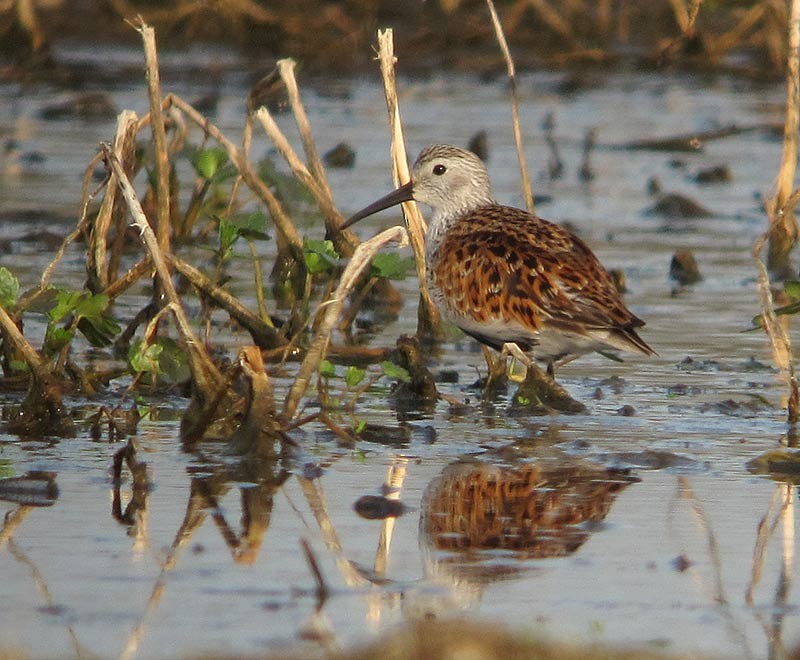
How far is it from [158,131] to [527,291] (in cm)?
161

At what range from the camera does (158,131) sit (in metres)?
7.37

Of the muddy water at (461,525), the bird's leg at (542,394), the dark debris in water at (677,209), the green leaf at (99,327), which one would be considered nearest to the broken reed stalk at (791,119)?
the muddy water at (461,525)

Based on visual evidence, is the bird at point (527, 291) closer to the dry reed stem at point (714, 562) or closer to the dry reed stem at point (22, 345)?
the dry reed stem at point (714, 562)

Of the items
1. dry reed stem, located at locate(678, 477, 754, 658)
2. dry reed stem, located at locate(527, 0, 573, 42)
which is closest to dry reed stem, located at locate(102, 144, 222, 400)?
dry reed stem, located at locate(678, 477, 754, 658)

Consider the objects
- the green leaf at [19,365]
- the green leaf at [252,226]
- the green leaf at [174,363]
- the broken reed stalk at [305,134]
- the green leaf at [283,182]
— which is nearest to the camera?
the green leaf at [19,365]

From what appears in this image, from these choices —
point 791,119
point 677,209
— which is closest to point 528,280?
point 791,119

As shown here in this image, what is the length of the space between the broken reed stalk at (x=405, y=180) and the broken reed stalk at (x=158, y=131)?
1.06 meters

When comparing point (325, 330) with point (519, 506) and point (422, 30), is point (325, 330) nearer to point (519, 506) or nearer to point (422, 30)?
point (519, 506)

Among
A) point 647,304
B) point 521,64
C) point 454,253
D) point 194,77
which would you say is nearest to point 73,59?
point 194,77

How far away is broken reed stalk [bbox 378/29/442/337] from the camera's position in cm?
808

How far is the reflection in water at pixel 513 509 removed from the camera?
16.7ft

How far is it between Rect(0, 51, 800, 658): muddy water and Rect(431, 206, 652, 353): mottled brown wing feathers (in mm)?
366

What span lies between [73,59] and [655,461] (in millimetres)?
15641

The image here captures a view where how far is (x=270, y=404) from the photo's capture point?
19.6 ft
